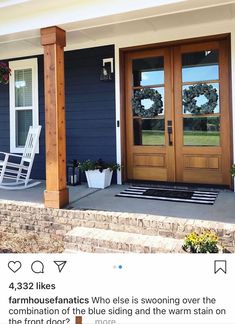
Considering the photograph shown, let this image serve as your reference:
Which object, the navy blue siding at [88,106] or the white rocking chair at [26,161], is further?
the navy blue siding at [88,106]

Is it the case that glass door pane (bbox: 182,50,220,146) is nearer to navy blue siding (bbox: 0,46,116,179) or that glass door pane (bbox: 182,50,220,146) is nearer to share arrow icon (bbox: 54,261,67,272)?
navy blue siding (bbox: 0,46,116,179)

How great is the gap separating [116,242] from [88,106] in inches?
113

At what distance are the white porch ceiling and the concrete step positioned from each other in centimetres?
227

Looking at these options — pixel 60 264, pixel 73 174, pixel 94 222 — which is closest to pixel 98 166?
pixel 73 174

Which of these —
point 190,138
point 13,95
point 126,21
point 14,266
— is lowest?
point 14,266

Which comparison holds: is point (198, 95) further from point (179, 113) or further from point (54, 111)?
point (54, 111)

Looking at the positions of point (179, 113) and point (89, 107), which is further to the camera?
point (89, 107)

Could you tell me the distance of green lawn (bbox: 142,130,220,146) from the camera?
4814 mm

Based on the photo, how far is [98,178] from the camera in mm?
5105

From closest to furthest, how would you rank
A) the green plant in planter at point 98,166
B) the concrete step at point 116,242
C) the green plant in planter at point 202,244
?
the green plant in planter at point 202,244, the concrete step at point 116,242, the green plant in planter at point 98,166

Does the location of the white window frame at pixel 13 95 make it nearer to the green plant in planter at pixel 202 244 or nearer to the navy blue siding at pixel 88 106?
the navy blue siding at pixel 88 106

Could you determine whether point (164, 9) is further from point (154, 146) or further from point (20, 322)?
point (20, 322)

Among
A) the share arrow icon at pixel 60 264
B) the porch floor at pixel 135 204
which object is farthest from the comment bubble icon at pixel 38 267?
the porch floor at pixel 135 204

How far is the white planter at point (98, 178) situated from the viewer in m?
5.09
